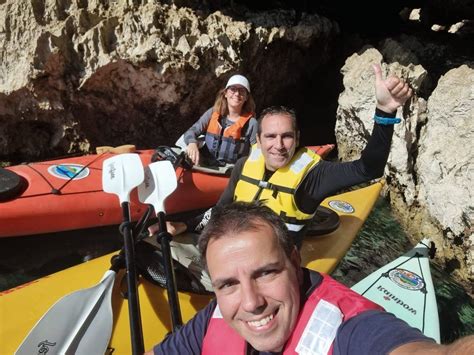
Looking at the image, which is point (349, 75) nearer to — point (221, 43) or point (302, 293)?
point (221, 43)

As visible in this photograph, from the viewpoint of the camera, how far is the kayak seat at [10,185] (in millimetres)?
3120

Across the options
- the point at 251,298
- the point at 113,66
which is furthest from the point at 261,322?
the point at 113,66

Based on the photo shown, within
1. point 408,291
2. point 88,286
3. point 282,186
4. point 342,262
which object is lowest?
point 342,262

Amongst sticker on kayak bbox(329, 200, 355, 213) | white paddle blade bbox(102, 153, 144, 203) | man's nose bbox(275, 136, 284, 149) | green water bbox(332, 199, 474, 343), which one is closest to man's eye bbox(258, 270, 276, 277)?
man's nose bbox(275, 136, 284, 149)

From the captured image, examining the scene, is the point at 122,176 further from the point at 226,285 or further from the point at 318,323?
the point at 318,323

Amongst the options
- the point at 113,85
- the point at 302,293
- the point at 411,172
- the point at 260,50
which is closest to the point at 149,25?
the point at 113,85

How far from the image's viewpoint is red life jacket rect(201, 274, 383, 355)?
106 centimetres

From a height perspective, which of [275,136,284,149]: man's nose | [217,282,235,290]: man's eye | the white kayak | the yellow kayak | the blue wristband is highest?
the blue wristband

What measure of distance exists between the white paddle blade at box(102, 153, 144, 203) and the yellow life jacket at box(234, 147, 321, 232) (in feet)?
2.64

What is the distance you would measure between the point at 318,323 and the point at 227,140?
2.90 meters

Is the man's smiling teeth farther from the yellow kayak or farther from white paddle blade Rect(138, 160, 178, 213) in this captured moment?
white paddle blade Rect(138, 160, 178, 213)

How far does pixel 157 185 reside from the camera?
2.84m

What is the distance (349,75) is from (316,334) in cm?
473

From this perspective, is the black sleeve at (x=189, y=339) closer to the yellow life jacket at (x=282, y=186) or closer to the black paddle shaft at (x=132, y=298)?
the black paddle shaft at (x=132, y=298)
